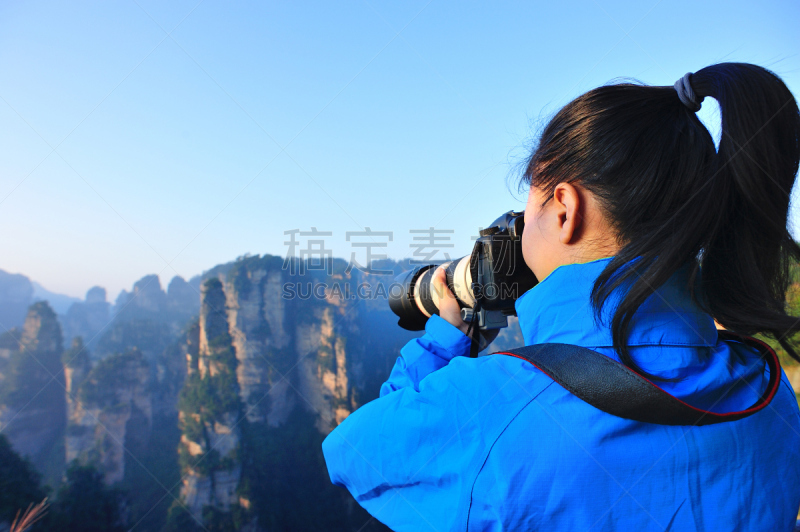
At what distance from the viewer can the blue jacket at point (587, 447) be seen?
0.35 m

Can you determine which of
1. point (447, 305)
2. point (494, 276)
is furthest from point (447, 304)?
point (494, 276)

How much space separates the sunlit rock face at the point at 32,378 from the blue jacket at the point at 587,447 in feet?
89.7

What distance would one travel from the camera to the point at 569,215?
484 millimetres

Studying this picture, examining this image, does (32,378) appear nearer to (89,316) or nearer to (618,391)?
(89,316)

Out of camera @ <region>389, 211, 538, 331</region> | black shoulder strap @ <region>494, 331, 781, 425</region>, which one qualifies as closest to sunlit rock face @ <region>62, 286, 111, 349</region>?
camera @ <region>389, 211, 538, 331</region>

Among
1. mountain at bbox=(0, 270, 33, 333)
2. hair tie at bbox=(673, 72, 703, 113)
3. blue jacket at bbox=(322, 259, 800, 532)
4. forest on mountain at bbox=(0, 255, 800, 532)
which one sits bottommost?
forest on mountain at bbox=(0, 255, 800, 532)

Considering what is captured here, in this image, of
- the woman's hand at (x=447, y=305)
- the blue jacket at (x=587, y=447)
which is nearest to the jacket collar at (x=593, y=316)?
the blue jacket at (x=587, y=447)

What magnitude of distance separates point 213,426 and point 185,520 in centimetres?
351

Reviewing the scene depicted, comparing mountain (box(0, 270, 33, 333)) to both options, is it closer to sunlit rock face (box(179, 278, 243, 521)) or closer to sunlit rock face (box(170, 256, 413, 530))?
sunlit rock face (box(170, 256, 413, 530))

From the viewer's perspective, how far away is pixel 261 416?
18.7 metres

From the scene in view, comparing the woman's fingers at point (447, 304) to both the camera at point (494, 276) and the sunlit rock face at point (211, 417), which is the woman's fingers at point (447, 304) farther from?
the sunlit rock face at point (211, 417)

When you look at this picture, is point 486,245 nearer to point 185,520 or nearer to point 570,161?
point 570,161

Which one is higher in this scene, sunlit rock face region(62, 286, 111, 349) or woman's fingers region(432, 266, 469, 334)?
sunlit rock face region(62, 286, 111, 349)

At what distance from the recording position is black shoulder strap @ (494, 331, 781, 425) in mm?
348
